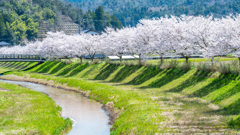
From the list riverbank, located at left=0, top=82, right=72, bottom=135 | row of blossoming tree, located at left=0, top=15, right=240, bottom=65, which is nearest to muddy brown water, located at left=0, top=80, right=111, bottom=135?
riverbank, located at left=0, top=82, right=72, bottom=135

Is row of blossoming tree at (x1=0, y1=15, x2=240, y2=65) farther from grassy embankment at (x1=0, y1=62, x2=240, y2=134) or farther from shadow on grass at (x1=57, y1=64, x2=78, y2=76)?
shadow on grass at (x1=57, y1=64, x2=78, y2=76)

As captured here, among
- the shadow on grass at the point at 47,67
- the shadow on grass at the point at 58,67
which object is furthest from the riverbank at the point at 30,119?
the shadow on grass at the point at 47,67

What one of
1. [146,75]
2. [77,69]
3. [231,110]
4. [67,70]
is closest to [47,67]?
[67,70]

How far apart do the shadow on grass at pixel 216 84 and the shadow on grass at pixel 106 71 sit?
105 feet

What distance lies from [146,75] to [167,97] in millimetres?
18567

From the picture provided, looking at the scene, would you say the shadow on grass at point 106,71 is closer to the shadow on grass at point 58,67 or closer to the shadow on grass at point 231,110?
the shadow on grass at point 58,67

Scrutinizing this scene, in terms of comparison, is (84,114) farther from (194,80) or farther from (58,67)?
(58,67)

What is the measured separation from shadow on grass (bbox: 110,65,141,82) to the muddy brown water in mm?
12739

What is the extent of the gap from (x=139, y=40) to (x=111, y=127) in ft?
120

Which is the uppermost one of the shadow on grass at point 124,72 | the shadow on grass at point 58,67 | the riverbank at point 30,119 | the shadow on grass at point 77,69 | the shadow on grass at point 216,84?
the shadow on grass at point 58,67

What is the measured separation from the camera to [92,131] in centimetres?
2848

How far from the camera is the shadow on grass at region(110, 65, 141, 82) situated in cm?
6278

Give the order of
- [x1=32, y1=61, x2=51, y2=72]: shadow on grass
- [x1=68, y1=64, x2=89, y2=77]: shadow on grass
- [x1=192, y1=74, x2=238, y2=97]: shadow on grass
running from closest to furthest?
[x1=192, y1=74, x2=238, y2=97]: shadow on grass
[x1=68, y1=64, x2=89, y2=77]: shadow on grass
[x1=32, y1=61, x2=51, y2=72]: shadow on grass

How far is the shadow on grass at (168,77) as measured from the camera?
48600 millimetres
